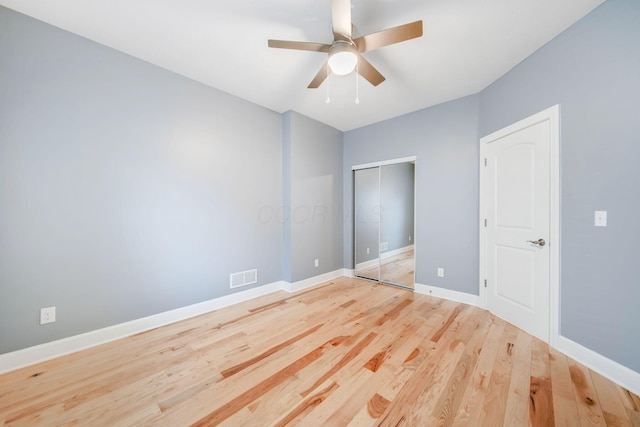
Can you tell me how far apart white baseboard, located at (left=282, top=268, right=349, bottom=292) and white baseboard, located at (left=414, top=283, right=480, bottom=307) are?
4.69 ft

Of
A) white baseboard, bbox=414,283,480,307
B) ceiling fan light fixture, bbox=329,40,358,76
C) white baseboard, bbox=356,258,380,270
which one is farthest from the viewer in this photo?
white baseboard, bbox=356,258,380,270

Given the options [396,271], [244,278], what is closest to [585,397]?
[396,271]

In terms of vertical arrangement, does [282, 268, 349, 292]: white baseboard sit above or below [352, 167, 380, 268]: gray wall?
below

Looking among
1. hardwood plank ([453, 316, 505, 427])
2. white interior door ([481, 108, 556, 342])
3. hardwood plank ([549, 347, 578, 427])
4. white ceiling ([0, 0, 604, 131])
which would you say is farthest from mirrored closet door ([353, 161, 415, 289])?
hardwood plank ([549, 347, 578, 427])

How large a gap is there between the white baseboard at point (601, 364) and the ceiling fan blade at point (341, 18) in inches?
122

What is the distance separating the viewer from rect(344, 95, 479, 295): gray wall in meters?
2.99

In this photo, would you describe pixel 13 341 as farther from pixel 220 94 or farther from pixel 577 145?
pixel 577 145

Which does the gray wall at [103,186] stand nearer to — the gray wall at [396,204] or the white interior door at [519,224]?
the gray wall at [396,204]

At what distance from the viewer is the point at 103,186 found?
2084 mm

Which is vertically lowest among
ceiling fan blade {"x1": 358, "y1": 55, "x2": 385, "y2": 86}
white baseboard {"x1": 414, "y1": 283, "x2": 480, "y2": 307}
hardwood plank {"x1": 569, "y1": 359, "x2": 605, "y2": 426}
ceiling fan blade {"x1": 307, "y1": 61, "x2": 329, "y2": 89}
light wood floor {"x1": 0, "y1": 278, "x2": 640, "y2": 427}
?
light wood floor {"x1": 0, "y1": 278, "x2": 640, "y2": 427}

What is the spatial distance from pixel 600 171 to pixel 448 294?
210 centimetres

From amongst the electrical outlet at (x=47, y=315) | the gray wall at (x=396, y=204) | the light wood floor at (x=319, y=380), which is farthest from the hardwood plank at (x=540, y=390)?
the electrical outlet at (x=47, y=315)

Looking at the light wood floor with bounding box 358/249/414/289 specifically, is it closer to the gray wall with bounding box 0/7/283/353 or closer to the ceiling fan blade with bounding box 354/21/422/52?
the gray wall with bounding box 0/7/283/353

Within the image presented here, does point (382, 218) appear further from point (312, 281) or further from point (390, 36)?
point (390, 36)
